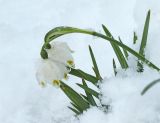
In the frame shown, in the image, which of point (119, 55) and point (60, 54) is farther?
point (119, 55)

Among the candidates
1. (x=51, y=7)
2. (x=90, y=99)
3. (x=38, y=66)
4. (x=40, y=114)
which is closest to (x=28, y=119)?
(x=40, y=114)

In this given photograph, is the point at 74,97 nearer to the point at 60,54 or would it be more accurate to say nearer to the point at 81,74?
the point at 81,74

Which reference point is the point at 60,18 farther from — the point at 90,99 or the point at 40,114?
the point at 90,99

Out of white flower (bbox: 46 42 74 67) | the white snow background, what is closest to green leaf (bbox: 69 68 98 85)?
the white snow background

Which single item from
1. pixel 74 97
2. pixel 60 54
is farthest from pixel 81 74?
pixel 60 54

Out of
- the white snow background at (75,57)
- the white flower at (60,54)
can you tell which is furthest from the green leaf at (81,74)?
the white flower at (60,54)

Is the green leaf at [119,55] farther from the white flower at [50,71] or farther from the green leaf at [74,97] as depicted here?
the white flower at [50,71]
